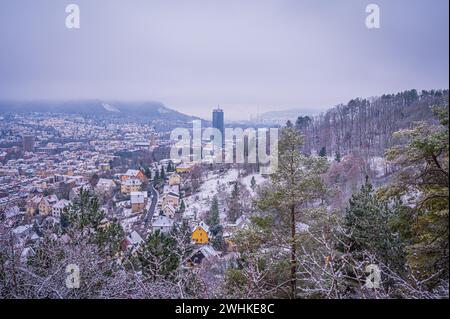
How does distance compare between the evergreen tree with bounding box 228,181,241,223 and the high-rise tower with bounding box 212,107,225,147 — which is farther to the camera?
the evergreen tree with bounding box 228,181,241,223

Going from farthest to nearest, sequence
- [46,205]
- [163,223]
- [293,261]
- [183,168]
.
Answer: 1. [183,168]
2. [163,223]
3. [46,205]
4. [293,261]

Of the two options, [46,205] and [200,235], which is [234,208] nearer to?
[200,235]

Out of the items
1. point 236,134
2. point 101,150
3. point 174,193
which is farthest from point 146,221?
point 236,134

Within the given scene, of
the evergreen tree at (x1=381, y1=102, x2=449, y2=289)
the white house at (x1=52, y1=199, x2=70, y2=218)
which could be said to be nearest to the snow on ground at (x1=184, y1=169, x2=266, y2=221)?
the white house at (x1=52, y1=199, x2=70, y2=218)

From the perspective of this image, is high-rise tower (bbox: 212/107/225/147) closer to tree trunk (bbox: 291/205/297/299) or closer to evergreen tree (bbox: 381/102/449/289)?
tree trunk (bbox: 291/205/297/299)

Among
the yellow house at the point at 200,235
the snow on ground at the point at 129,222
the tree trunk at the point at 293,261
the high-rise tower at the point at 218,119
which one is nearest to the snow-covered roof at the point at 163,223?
the yellow house at the point at 200,235

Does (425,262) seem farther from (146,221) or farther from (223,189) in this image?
(223,189)

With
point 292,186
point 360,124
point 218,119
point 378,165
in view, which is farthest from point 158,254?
point 360,124
